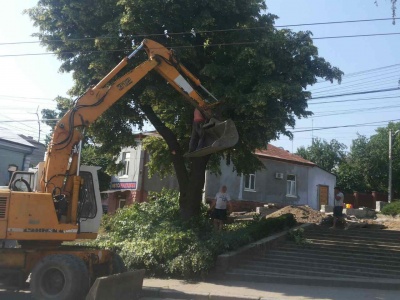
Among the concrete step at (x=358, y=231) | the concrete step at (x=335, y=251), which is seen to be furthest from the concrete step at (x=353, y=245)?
the concrete step at (x=358, y=231)

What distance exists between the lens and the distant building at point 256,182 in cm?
3084

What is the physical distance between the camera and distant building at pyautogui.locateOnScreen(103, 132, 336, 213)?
30.8 metres

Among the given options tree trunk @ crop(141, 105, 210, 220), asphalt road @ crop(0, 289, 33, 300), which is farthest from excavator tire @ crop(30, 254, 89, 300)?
tree trunk @ crop(141, 105, 210, 220)

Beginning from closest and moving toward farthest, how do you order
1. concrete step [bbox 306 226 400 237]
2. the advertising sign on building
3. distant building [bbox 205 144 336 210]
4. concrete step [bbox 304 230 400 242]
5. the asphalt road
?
→ the asphalt road → concrete step [bbox 304 230 400 242] → concrete step [bbox 306 226 400 237] → the advertising sign on building → distant building [bbox 205 144 336 210]

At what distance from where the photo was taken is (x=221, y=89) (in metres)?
13.8

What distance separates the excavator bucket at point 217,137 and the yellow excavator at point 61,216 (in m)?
0.02

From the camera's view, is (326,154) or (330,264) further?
(326,154)

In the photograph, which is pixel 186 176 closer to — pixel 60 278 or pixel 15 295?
pixel 15 295

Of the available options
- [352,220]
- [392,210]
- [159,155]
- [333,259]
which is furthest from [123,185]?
[333,259]

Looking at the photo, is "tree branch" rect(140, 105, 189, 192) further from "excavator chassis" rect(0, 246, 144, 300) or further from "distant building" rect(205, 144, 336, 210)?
"distant building" rect(205, 144, 336, 210)

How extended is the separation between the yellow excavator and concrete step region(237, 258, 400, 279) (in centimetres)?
406

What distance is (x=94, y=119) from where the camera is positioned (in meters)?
9.98

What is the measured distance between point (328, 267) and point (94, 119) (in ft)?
23.6

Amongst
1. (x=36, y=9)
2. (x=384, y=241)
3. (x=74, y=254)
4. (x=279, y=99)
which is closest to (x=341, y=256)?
(x=384, y=241)
